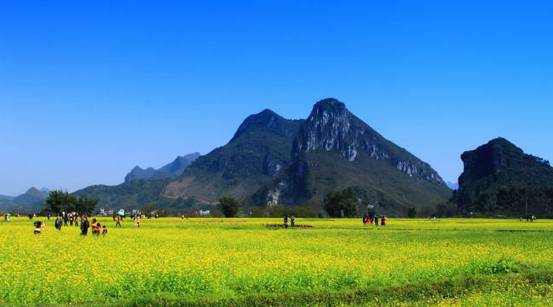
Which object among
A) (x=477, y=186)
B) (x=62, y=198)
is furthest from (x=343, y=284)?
(x=477, y=186)

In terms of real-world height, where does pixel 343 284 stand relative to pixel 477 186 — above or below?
below

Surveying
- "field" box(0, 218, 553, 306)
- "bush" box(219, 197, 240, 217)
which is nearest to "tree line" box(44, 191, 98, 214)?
"bush" box(219, 197, 240, 217)

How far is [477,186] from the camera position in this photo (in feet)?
653

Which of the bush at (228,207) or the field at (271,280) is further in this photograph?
the bush at (228,207)

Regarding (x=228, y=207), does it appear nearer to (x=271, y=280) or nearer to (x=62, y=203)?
(x=62, y=203)

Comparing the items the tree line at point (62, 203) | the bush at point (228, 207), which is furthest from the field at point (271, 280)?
the bush at point (228, 207)

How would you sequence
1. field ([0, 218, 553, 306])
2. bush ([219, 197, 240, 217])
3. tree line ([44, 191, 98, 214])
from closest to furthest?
field ([0, 218, 553, 306]) < tree line ([44, 191, 98, 214]) < bush ([219, 197, 240, 217])

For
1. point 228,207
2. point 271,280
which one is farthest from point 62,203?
point 271,280

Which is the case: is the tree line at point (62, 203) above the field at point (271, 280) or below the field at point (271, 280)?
above

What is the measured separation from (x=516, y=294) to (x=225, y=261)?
469 inches

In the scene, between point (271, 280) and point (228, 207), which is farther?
point (228, 207)

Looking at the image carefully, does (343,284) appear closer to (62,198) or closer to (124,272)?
(124,272)

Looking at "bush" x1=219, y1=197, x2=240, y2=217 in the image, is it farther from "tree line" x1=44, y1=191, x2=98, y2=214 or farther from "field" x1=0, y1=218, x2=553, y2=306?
"field" x1=0, y1=218, x2=553, y2=306

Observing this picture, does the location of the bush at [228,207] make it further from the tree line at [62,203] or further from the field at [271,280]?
the field at [271,280]
